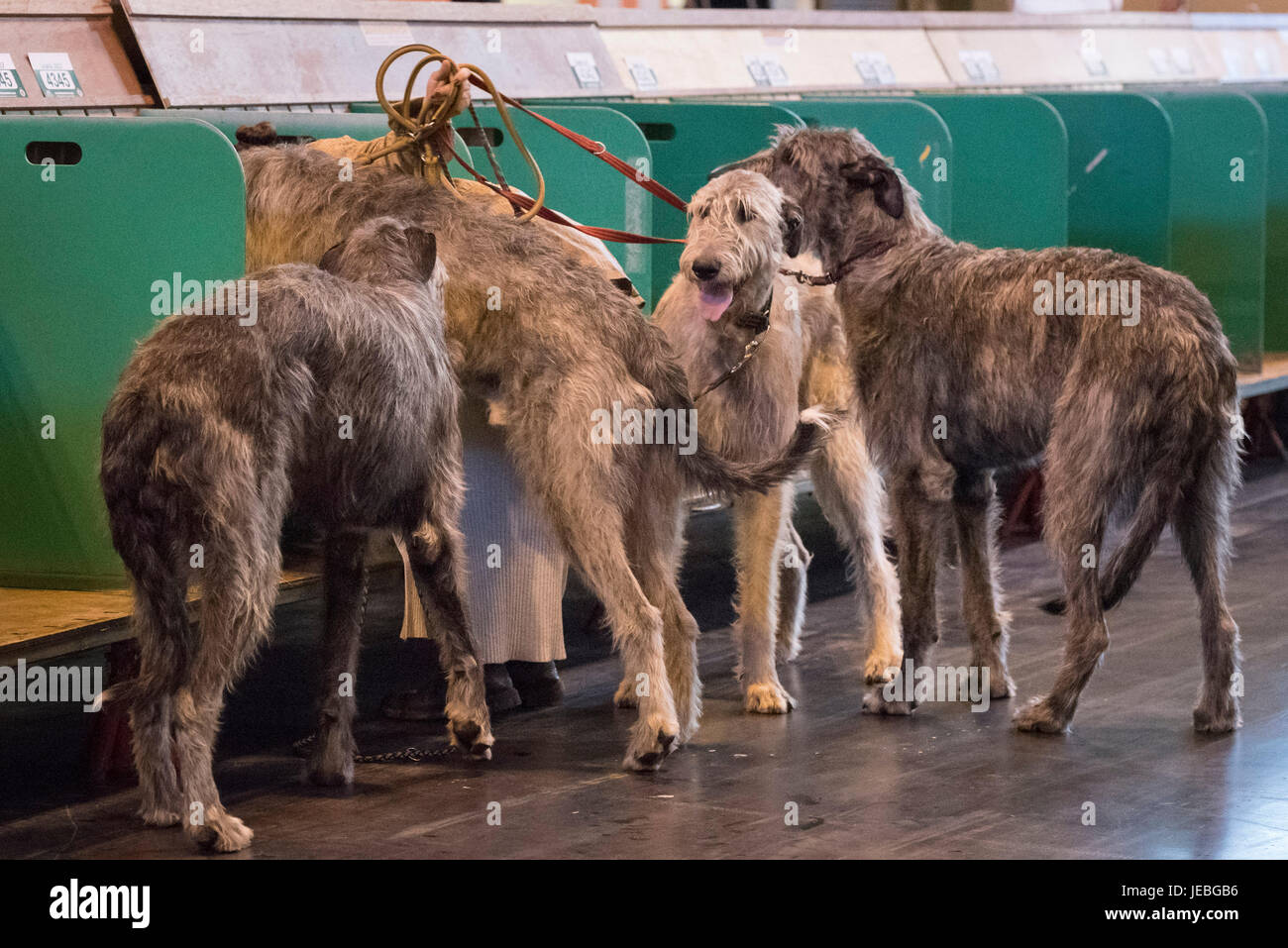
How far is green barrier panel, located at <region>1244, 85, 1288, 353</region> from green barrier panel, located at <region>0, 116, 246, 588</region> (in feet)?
17.6

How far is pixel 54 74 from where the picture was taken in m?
4.35

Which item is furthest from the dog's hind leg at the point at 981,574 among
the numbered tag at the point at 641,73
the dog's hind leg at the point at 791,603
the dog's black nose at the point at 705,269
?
the numbered tag at the point at 641,73

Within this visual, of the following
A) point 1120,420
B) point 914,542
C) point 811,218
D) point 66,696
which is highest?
point 811,218

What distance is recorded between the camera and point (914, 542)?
4070mm

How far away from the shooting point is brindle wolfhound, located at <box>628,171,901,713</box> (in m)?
3.93

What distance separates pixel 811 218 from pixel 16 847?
221 cm

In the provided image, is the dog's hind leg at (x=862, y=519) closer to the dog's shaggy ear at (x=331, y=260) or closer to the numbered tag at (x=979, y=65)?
the dog's shaggy ear at (x=331, y=260)

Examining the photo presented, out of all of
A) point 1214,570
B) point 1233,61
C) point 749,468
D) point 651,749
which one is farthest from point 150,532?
point 1233,61

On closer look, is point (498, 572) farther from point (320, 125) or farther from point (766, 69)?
point (766, 69)

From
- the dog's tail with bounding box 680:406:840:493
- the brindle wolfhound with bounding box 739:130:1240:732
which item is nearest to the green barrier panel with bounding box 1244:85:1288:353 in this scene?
the brindle wolfhound with bounding box 739:130:1240:732

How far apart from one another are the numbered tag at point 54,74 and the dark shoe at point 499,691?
173cm

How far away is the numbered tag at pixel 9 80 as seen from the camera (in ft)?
13.6
